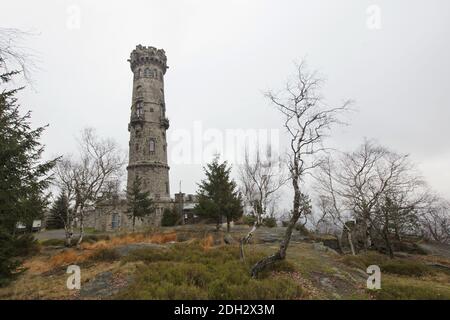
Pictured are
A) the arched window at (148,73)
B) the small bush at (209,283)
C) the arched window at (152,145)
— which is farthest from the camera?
the arched window at (148,73)

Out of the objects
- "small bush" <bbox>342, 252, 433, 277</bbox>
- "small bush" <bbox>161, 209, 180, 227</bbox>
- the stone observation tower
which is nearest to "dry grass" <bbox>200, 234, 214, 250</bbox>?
"small bush" <bbox>342, 252, 433, 277</bbox>

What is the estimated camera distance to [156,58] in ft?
148

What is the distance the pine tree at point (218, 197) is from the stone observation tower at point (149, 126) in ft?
36.3

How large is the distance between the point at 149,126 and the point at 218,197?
18617mm

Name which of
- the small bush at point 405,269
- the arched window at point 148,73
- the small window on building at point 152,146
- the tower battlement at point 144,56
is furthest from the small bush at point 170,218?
the small bush at point 405,269

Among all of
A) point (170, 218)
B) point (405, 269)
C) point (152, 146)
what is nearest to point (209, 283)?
point (405, 269)

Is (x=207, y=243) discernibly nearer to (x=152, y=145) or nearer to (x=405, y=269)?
(x=405, y=269)

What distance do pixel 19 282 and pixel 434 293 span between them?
1727cm

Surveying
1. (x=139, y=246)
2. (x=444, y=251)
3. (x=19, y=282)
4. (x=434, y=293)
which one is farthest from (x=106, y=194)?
(x=444, y=251)

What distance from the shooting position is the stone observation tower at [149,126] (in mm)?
41219

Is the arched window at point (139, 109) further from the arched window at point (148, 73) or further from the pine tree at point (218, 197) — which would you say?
the pine tree at point (218, 197)
